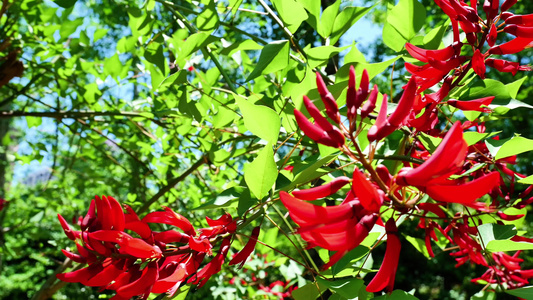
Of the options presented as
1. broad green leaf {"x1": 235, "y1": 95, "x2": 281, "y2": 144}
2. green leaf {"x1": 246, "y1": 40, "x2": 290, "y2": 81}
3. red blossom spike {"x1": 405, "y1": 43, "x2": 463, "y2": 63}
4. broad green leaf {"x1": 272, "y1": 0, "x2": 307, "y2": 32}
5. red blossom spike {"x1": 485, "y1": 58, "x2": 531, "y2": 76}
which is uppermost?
broad green leaf {"x1": 272, "y1": 0, "x2": 307, "y2": 32}

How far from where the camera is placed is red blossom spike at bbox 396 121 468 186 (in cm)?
30

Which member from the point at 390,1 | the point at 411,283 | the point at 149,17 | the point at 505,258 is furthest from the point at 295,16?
the point at 411,283

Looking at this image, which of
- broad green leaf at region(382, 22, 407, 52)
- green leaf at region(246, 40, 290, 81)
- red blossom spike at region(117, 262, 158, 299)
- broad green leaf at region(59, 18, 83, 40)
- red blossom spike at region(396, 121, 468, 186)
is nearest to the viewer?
red blossom spike at region(396, 121, 468, 186)

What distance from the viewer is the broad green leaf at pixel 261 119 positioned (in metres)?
0.50

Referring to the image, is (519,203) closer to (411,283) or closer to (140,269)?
(140,269)

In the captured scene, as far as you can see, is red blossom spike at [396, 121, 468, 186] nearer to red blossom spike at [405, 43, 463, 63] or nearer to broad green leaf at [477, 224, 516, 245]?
red blossom spike at [405, 43, 463, 63]

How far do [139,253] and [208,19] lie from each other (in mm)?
430

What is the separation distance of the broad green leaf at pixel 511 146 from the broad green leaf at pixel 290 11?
30 centimetres

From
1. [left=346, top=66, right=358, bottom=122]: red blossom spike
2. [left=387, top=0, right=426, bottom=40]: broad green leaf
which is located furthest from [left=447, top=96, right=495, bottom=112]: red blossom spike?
[left=346, top=66, right=358, bottom=122]: red blossom spike

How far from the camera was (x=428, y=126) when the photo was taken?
55 centimetres

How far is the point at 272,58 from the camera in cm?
57

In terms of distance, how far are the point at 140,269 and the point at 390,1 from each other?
0.57 meters

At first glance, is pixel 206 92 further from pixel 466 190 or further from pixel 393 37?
pixel 466 190

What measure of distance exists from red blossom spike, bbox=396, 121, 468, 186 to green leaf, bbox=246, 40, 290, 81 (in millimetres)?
291
